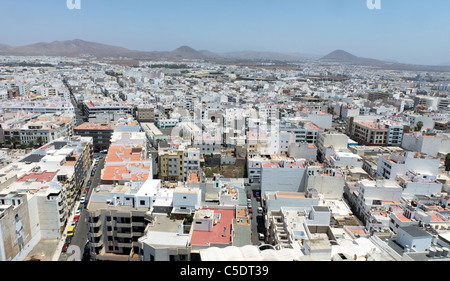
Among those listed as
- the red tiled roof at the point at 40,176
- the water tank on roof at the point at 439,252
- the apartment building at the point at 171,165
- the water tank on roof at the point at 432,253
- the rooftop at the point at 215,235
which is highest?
the water tank on roof at the point at 432,253

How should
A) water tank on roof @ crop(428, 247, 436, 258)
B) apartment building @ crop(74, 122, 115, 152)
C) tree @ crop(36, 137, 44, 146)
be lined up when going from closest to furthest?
1. water tank on roof @ crop(428, 247, 436, 258)
2. tree @ crop(36, 137, 44, 146)
3. apartment building @ crop(74, 122, 115, 152)

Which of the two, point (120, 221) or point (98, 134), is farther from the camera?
point (98, 134)

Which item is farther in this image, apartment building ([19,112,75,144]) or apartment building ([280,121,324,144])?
apartment building ([280,121,324,144])

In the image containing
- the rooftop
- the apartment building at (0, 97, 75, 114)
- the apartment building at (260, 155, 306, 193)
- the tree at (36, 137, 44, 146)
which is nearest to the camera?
the rooftop

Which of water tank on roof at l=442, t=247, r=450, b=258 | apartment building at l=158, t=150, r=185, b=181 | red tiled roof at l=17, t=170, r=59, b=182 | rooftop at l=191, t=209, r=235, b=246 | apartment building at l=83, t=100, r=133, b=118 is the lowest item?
apartment building at l=158, t=150, r=185, b=181

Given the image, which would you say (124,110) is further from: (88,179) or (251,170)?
(251,170)

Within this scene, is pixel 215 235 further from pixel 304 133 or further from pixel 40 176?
pixel 304 133

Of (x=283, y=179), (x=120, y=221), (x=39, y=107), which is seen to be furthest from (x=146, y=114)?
(x=120, y=221)

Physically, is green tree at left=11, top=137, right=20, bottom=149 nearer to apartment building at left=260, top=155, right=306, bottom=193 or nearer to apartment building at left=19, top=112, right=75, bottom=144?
apartment building at left=19, top=112, right=75, bottom=144

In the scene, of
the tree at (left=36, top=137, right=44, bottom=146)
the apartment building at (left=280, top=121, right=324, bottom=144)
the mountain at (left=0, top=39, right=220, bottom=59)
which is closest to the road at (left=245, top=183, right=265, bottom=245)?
the apartment building at (left=280, top=121, right=324, bottom=144)

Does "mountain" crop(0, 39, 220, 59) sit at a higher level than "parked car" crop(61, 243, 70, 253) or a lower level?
higher

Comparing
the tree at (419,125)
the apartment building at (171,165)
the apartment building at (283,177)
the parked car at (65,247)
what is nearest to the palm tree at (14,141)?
the apartment building at (171,165)

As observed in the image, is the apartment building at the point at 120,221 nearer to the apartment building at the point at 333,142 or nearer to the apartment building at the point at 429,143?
the apartment building at the point at 333,142

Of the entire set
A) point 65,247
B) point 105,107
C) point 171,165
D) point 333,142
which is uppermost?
point 105,107
